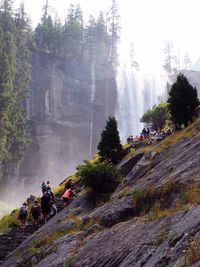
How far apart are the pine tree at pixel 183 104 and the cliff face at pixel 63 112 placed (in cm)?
4307

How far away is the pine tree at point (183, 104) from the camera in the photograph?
2134 centimetres

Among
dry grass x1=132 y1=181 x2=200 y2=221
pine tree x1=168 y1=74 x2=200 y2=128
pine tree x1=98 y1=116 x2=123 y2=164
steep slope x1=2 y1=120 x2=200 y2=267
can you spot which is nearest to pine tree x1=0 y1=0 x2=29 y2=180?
pine tree x1=98 y1=116 x2=123 y2=164

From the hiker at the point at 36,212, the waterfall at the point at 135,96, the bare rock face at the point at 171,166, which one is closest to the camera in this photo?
the bare rock face at the point at 171,166

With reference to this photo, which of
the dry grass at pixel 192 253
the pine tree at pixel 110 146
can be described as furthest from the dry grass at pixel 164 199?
the pine tree at pixel 110 146

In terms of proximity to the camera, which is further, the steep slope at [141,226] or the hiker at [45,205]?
the hiker at [45,205]

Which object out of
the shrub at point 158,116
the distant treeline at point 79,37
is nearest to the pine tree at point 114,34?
the distant treeline at point 79,37

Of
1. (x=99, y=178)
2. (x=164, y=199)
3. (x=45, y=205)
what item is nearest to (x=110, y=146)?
(x=45, y=205)

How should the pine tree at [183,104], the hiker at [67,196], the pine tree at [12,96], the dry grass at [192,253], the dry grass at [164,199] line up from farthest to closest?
the pine tree at [12,96] → the pine tree at [183,104] → the hiker at [67,196] → the dry grass at [164,199] → the dry grass at [192,253]

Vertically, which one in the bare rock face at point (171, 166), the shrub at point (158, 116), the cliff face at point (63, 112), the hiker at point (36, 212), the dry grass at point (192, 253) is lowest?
the dry grass at point (192, 253)

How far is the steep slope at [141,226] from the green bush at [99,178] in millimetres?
601

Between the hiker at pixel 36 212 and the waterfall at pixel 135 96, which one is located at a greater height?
the waterfall at pixel 135 96

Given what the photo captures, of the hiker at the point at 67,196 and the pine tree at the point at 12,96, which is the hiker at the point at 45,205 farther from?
the pine tree at the point at 12,96

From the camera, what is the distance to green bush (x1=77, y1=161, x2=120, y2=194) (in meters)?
17.7

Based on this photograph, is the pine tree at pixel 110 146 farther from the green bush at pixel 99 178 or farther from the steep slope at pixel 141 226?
the steep slope at pixel 141 226
